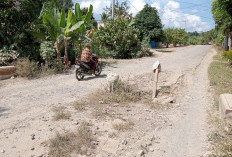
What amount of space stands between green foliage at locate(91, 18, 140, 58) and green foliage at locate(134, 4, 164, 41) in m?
11.0

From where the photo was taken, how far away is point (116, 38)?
16.2 m

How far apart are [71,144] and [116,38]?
1332 cm

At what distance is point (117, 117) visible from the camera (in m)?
4.86

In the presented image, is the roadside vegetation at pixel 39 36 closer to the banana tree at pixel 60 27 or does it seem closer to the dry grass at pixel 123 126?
the banana tree at pixel 60 27

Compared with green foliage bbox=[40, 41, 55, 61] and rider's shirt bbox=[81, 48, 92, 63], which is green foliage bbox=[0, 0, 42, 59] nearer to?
green foliage bbox=[40, 41, 55, 61]

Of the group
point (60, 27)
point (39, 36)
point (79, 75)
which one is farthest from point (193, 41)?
point (79, 75)

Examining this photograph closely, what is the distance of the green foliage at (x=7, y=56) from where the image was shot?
9.48 meters

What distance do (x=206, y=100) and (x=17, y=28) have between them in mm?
8928

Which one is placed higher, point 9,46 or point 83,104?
point 9,46

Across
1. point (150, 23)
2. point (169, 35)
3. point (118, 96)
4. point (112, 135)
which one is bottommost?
point (112, 135)

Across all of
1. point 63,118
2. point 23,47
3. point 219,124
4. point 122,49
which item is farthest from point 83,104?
point 122,49

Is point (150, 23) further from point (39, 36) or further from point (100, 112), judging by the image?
point (100, 112)

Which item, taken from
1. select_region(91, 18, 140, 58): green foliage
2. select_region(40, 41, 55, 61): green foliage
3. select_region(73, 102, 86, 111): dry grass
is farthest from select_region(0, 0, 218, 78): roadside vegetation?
select_region(73, 102, 86, 111): dry grass

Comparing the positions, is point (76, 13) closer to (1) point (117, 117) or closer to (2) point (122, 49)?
(2) point (122, 49)
